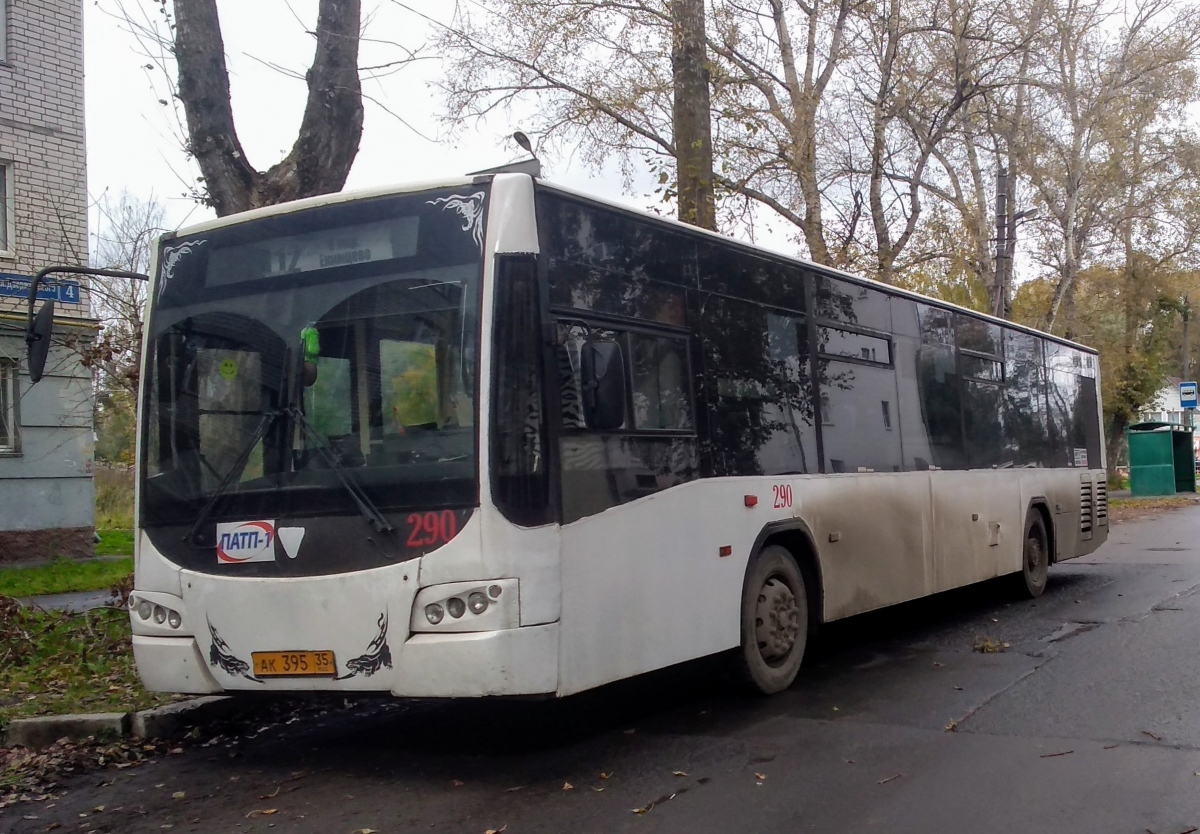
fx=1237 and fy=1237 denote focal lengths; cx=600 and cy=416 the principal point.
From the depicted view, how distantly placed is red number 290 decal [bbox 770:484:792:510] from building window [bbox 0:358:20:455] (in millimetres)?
14934

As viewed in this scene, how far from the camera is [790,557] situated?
8.29m

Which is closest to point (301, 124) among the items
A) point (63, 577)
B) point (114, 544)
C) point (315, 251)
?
point (315, 251)

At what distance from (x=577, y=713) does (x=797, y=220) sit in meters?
16.9

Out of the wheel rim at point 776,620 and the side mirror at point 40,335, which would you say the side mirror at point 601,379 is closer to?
the wheel rim at point 776,620

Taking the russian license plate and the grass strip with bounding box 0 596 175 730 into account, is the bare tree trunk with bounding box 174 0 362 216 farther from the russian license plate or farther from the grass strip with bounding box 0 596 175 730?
the russian license plate

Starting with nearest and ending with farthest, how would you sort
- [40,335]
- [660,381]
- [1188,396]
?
[660,381]
[40,335]
[1188,396]

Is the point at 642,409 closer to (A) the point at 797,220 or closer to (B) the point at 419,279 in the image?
(B) the point at 419,279

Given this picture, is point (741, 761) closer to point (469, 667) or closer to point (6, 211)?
point (469, 667)

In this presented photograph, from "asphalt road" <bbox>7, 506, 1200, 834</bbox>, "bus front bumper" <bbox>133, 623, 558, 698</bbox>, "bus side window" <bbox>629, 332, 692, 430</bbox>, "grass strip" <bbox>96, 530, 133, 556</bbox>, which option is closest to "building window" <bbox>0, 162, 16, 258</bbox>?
"grass strip" <bbox>96, 530, 133, 556</bbox>

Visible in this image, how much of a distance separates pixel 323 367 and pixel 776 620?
3449 mm

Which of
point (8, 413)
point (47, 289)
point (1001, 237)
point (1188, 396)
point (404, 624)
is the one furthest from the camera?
point (1188, 396)

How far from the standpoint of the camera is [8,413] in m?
19.9

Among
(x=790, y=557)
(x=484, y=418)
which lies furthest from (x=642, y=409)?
(x=790, y=557)

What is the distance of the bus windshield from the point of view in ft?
19.7
